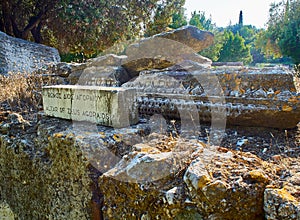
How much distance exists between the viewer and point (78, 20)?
11359mm

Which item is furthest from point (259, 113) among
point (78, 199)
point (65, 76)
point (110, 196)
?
point (65, 76)

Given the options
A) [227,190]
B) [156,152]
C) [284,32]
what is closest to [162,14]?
[284,32]

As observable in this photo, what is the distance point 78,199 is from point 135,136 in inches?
28.1

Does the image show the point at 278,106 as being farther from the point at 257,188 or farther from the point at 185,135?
the point at 257,188

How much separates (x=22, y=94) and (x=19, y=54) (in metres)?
5.00

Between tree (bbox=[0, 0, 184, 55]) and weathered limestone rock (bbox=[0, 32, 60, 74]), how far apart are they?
2.52 meters

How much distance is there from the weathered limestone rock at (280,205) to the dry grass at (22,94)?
3427mm

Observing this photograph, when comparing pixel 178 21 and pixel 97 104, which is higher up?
pixel 178 21

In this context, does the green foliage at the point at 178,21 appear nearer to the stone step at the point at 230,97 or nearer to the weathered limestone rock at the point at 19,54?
the weathered limestone rock at the point at 19,54

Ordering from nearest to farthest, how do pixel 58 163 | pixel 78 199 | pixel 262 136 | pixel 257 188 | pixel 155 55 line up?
pixel 257 188 → pixel 78 199 → pixel 58 163 → pixel 262 136 → pixel 155 55

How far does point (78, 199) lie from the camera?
6.87 ft

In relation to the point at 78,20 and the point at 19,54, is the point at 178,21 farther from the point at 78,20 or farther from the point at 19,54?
the point at 19,54

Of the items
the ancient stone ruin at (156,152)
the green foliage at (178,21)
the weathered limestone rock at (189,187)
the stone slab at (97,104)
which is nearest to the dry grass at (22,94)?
the ancient stone ruin at (156,152)

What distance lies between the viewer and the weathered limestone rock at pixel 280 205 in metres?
1.23
